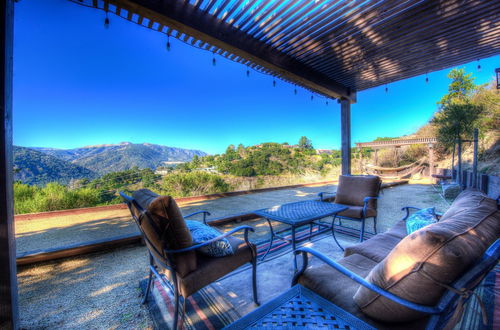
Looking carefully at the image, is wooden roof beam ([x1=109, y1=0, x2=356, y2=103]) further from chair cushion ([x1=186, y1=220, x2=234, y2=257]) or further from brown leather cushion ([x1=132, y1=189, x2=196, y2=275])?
chair cushion ([x1=186, y1=220, x2=234, y2=257])

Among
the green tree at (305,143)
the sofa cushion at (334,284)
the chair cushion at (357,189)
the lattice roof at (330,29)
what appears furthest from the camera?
the green tree at (305,143)

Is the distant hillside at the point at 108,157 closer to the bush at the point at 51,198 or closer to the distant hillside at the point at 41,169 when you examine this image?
the distant hillside at the point at 41,169

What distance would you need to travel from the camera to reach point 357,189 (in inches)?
115

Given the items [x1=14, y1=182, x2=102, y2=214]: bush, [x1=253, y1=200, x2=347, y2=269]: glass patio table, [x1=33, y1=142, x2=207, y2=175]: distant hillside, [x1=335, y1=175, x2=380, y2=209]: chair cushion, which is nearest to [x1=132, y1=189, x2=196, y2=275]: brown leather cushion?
[x1=253, y1=200, x2=347, y2=269]: glass patio table

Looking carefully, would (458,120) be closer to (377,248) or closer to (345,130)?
(345,130)

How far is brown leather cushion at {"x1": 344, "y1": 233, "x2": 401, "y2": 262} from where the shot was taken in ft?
4.44

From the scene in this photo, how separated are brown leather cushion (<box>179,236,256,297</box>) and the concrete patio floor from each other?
0.36 m

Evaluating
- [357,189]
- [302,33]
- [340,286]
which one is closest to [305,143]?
[357,189]

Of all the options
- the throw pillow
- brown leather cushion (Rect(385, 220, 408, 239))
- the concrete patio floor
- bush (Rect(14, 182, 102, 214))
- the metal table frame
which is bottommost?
the concrete patio floor

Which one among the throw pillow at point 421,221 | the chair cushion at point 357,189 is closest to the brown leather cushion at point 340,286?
the throw pillow at point 421,221

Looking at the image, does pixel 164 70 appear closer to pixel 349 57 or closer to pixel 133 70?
pixel 133 70

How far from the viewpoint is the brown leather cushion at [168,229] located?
104 cm

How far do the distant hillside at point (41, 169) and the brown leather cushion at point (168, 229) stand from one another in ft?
18.0

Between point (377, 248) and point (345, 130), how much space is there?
9.32 ft
